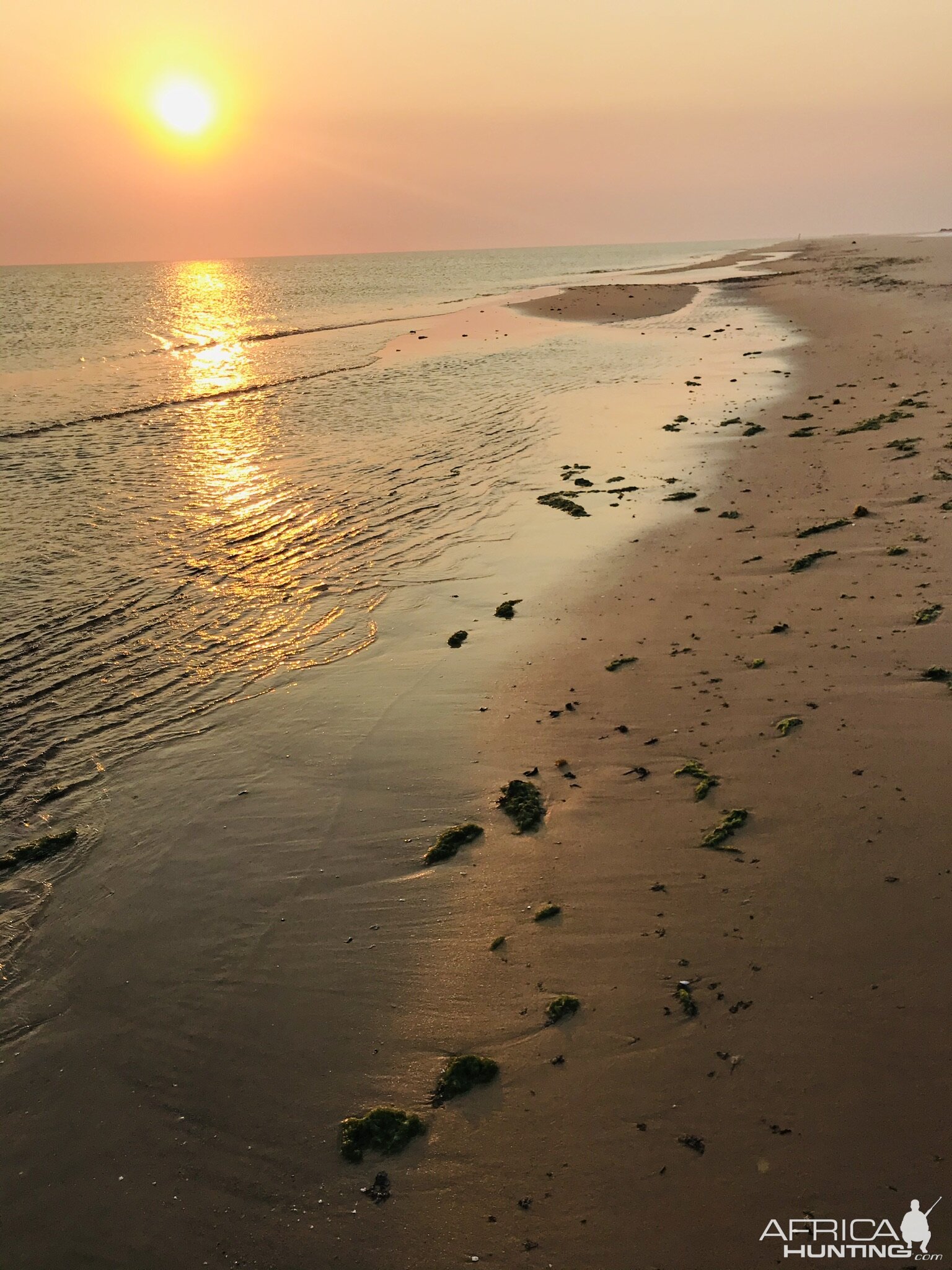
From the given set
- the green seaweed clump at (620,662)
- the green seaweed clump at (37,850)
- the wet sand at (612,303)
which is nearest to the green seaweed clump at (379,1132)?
the green seaweed clump at (37,850)

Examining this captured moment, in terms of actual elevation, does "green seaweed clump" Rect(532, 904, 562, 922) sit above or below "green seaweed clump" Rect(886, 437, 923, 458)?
below

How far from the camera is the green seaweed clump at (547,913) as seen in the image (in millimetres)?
5191

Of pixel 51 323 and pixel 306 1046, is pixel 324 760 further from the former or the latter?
pixel 51 323

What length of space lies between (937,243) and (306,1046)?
95.4m

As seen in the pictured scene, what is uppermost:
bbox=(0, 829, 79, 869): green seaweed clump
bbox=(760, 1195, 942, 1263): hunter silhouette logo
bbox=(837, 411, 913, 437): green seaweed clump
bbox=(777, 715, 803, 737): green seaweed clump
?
bbox=(837, 411, 913, 437): green seaweed clump

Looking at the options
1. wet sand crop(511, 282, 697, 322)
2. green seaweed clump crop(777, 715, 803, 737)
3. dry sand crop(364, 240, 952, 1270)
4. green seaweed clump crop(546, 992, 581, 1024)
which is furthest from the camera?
wet sand crop(511, 282, 697, 322)

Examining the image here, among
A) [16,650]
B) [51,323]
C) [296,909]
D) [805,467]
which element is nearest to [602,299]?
[51,323]

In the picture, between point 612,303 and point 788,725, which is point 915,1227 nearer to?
point 788,725

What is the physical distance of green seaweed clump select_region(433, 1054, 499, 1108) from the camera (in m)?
4.16

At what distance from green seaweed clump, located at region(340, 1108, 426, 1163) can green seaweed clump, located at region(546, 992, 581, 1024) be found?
0.90 m

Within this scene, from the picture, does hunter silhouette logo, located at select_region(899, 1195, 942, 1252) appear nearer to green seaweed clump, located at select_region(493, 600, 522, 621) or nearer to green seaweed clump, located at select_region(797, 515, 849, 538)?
green seaweed clump, located at select_region(493, 600, 522, 621)

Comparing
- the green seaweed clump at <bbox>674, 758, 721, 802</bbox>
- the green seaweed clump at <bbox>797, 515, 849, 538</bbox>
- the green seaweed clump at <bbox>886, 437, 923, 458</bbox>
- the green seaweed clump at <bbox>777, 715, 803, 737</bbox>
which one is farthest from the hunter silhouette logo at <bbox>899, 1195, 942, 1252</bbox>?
the green seaweed clump at <bbox>886, 437, 923, 458</bbox>

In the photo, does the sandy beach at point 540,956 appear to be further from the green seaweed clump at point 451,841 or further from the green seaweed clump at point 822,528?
the green seaweed clump at point 822,528

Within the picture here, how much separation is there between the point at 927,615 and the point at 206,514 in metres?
11.9
